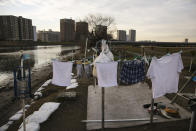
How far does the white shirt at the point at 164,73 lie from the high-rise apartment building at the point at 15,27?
4862 inches

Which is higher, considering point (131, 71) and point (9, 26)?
Result: point (9, 26)

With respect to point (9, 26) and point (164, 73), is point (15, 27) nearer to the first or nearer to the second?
point (9, 26)

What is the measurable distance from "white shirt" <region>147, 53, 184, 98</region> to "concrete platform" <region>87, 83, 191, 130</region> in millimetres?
1660

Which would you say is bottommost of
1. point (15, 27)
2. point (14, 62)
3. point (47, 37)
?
point (14, 62)

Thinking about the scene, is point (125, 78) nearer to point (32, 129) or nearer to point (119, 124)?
point (119, 124)

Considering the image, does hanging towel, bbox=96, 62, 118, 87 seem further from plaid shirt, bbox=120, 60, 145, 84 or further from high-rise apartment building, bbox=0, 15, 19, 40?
high-rise apartment building, bbox=0, 15, 19, 40

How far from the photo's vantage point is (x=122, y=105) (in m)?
7.08

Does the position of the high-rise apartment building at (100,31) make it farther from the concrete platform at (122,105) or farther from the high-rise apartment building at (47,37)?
the high-rise apartment building at (47,37)

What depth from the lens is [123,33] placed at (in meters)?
124

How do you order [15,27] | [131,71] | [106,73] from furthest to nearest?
[15,27] → [131,71] → [106,73]

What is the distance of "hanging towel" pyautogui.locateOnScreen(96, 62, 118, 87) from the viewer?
14.6ft

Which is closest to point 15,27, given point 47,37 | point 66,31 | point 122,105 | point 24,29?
point 24,29

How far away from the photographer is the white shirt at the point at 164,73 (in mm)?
4566

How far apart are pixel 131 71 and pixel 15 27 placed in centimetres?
13700
